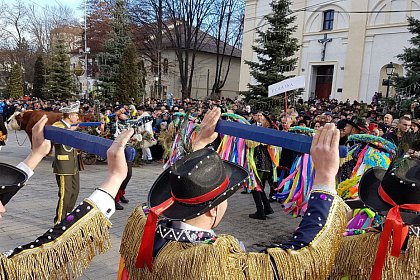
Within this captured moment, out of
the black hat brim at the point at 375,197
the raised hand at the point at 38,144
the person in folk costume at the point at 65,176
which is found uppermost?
the raised hand at the point at 38,144

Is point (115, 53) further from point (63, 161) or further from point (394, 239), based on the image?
point (394, 239)

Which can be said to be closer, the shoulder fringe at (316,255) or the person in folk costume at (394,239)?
the shoulder fringe at (316,255)

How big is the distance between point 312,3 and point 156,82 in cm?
1747

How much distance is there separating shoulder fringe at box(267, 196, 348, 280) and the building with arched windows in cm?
2361

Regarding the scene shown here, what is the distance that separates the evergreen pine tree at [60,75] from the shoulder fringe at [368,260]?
28.0 meters

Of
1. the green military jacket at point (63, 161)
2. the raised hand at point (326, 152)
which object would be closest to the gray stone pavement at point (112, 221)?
the green military jacket at point (63, 161)

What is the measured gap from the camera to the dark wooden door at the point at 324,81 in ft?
94.9

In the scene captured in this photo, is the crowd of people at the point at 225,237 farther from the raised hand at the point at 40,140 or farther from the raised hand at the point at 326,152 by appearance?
the raised hand at the point at 40,140

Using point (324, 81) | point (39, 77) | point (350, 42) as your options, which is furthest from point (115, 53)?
point (350, 42)

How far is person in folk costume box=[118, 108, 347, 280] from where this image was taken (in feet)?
5.27

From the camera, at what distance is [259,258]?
5.41ft

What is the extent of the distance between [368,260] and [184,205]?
1.09 meters

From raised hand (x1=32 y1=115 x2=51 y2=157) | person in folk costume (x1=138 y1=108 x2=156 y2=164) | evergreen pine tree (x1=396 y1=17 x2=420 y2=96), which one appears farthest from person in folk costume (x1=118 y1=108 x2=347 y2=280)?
→ evergreen pine tree (x1=396 y1=17 x2=420 y2=96)

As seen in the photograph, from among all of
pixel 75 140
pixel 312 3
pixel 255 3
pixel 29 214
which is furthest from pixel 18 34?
pixel 75 140
